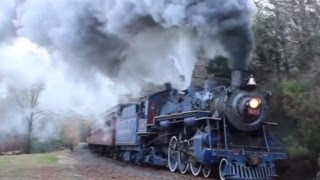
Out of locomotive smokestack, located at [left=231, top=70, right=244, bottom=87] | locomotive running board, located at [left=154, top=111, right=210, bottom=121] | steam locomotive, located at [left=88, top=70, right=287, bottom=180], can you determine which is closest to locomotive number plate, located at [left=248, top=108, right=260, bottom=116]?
steam locomotive, located at [left=88, top=70, right=287, bottom=180]

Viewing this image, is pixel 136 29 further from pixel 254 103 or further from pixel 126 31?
pixel 254 103

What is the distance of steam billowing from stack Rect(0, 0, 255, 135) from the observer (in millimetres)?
14109

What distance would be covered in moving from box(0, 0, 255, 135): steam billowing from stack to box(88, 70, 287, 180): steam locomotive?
3.24 ft

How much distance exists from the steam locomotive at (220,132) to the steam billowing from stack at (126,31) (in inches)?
38.9

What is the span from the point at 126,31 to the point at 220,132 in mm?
4451

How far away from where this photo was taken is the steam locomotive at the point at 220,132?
12.7 meters

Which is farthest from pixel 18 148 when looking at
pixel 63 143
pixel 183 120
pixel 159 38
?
pixel 183 120

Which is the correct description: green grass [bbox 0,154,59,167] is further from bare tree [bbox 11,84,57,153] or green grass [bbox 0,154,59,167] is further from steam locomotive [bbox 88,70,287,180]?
bare tree [bbox 11,84,57,153]

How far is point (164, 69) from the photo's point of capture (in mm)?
19547

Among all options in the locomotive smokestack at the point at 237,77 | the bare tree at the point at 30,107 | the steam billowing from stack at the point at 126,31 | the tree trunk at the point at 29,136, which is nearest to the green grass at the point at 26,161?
the steam billowing from stack at the point at 126,31

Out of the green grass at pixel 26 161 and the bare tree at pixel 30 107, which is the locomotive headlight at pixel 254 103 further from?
the bare tree at pixel 30 107

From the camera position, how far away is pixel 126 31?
15523mm

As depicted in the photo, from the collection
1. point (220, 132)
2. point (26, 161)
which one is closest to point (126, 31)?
point (220, 132)

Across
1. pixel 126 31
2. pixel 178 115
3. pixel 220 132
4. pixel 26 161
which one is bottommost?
pixel 26 161
